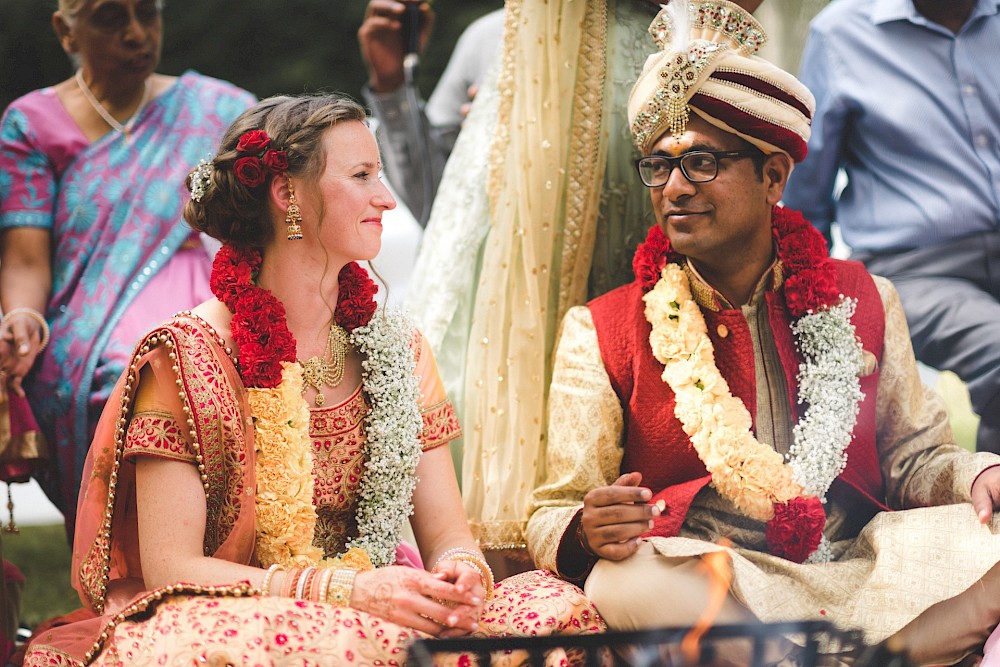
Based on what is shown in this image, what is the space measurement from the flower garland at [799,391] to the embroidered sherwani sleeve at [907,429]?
13cm

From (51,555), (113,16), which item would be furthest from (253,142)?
(51,555)

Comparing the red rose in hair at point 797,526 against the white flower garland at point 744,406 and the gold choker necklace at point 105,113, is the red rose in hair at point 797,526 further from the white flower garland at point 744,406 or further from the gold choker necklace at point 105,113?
the gold choker necklace at point 105,113

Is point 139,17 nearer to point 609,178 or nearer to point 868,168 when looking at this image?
point 609,178

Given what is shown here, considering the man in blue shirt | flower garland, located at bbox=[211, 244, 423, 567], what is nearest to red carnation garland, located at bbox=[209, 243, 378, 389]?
flower garland, located at bbox=[211, 244, 423, 567]

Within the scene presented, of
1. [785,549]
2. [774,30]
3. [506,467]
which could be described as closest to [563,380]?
[506,467]

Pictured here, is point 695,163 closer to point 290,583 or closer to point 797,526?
point 797,526

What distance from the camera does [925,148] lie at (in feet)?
13.2

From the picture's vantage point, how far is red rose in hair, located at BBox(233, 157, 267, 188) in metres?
2.78

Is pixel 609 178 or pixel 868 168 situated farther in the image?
pixel 868 168

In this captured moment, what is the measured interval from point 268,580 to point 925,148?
258 cm

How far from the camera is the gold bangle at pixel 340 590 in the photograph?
2.58 meters

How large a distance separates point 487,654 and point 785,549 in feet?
3.25

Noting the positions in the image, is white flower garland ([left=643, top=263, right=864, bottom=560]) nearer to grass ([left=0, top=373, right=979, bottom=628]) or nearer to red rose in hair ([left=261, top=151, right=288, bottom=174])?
grass ([left=0, top=373, right=979, bottom=628])

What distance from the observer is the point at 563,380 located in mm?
3221
